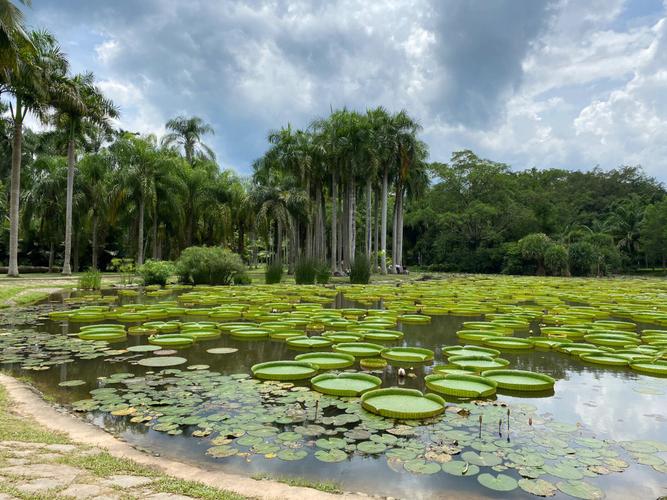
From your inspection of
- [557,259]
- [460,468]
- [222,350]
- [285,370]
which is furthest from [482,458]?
[557,259]

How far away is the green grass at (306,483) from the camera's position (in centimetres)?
308

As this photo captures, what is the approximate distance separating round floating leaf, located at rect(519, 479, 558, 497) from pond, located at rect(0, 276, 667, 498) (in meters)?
0.01

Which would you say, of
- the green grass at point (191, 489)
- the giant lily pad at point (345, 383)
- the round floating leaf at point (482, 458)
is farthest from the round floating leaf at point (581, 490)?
the giant lily pad at point (345, 383)

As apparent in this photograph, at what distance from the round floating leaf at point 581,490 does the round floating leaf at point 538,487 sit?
7 cm

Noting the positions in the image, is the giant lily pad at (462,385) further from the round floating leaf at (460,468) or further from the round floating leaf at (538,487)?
the round floating leaf at (538,487)

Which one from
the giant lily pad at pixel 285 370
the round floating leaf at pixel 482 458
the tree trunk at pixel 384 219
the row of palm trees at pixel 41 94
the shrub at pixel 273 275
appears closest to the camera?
the round floating leaf at pixel 482 458

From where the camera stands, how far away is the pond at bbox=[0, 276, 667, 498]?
3.38m

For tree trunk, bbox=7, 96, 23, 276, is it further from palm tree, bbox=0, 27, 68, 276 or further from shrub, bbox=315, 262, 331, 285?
shrub, bbox=315, 262, 331, 285

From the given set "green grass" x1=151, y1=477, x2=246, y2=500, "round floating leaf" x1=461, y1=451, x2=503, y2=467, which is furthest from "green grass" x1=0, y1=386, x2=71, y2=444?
"round floating leaf" x1=461, y1=451, x2=503, y2=467

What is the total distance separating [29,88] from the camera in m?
21.3

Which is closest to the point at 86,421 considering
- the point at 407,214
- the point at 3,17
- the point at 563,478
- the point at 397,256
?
the point at 563,478

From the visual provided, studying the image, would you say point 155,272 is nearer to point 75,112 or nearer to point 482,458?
point 75,112

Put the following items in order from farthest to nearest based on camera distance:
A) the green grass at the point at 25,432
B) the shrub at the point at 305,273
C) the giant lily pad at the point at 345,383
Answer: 1. the shrub at the point at 305,273
2. the giant lily pad at the point at 345,383
3. the green grass at the point at 25,432

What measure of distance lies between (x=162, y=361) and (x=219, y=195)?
102ft
